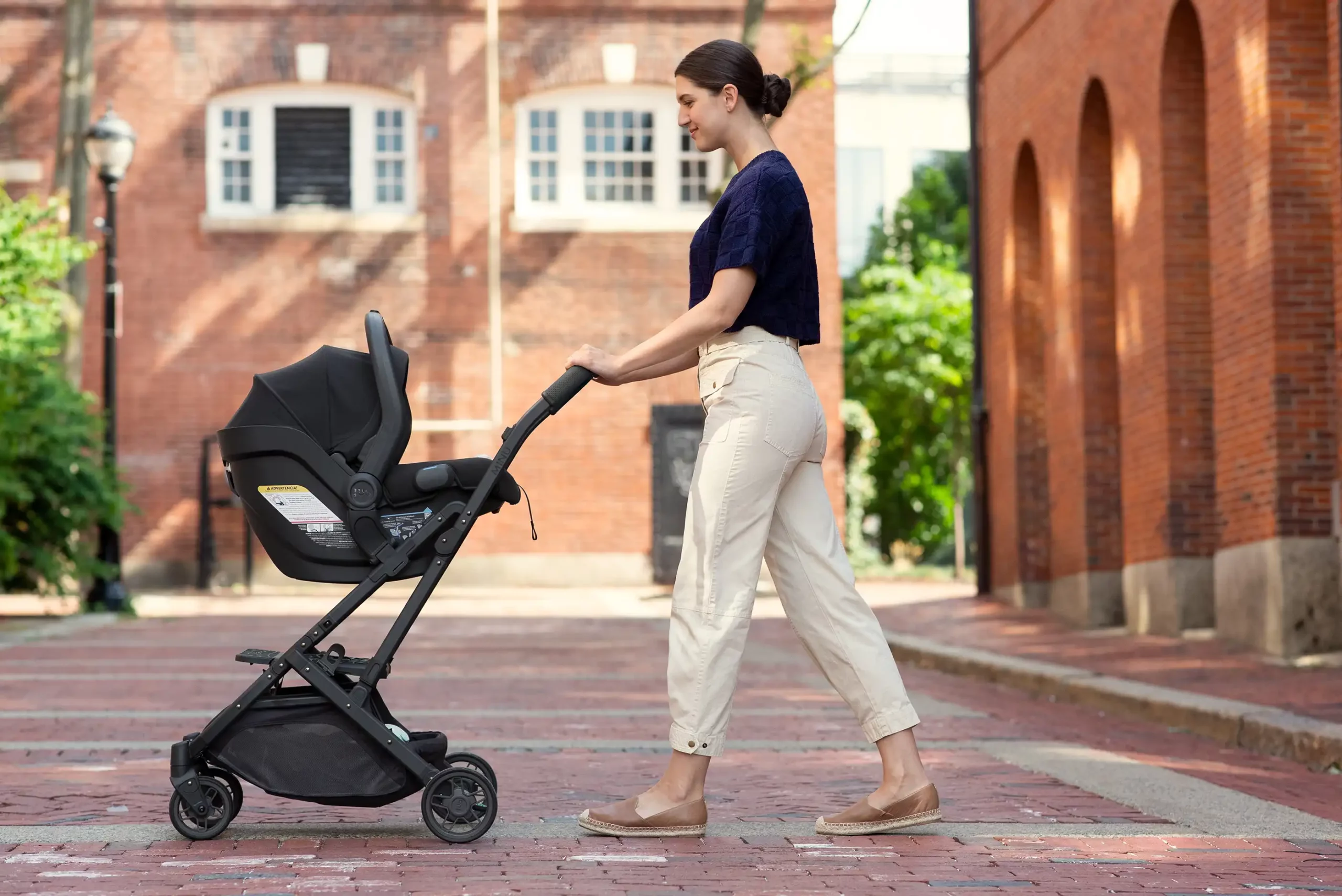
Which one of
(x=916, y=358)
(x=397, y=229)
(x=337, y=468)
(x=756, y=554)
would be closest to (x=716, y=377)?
(x=756, y=554)

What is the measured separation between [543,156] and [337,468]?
Answer: 21915 millimetres

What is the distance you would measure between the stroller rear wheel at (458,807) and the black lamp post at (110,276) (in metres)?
13.7

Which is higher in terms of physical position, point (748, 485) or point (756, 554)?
point (748, 485)

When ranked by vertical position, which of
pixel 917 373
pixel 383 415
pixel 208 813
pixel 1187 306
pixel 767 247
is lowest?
pixel 208 813

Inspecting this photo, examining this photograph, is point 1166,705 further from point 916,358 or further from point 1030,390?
point 916,358

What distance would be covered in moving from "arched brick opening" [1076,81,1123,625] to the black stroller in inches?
474

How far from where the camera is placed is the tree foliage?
38.8 metres

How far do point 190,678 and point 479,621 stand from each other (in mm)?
7131

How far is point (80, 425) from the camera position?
16.2m

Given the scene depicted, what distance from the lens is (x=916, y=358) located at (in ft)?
127

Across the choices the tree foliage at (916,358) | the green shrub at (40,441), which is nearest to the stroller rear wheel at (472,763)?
the green shrub at (40,441)

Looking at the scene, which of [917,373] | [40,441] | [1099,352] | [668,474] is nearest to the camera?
[40,441]

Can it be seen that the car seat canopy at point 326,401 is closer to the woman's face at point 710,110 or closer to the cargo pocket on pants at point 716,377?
the cargo pocket on pants at point 716,377

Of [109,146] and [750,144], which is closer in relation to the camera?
[750,144]
